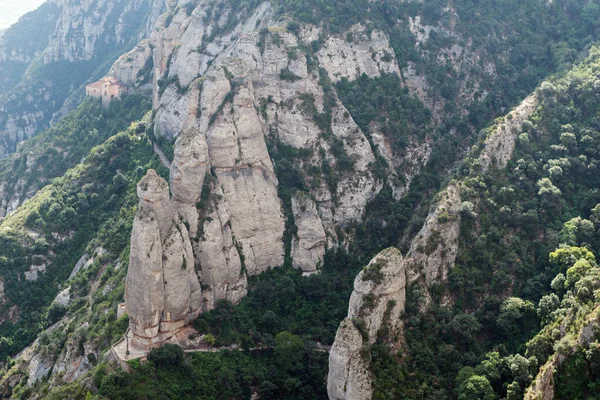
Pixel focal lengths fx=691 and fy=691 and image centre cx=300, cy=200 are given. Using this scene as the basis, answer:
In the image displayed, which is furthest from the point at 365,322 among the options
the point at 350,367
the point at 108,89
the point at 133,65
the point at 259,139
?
the point at 133,65

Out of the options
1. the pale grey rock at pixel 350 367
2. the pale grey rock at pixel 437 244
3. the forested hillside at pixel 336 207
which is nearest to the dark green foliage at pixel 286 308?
the forested hillside at pixel 336 207

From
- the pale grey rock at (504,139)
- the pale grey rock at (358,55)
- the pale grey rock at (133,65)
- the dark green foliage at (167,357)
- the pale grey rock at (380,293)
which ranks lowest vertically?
the dark green foliage at (167,357)

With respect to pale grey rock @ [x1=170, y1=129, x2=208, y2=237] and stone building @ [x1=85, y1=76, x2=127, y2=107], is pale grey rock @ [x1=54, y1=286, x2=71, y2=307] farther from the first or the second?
stone building @ [x1=85, y1=76, x2=127, y2=107]

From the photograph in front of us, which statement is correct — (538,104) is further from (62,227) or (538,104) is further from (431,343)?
(62,227)

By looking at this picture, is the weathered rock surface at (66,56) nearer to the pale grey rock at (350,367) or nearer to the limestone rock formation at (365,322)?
the limestone rock formation at (365,322)

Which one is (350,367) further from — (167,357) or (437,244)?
(167,357)

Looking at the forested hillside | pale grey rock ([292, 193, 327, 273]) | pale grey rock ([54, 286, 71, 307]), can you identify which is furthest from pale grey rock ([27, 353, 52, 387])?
pale grey rock ([292, 193, 327, 273])
